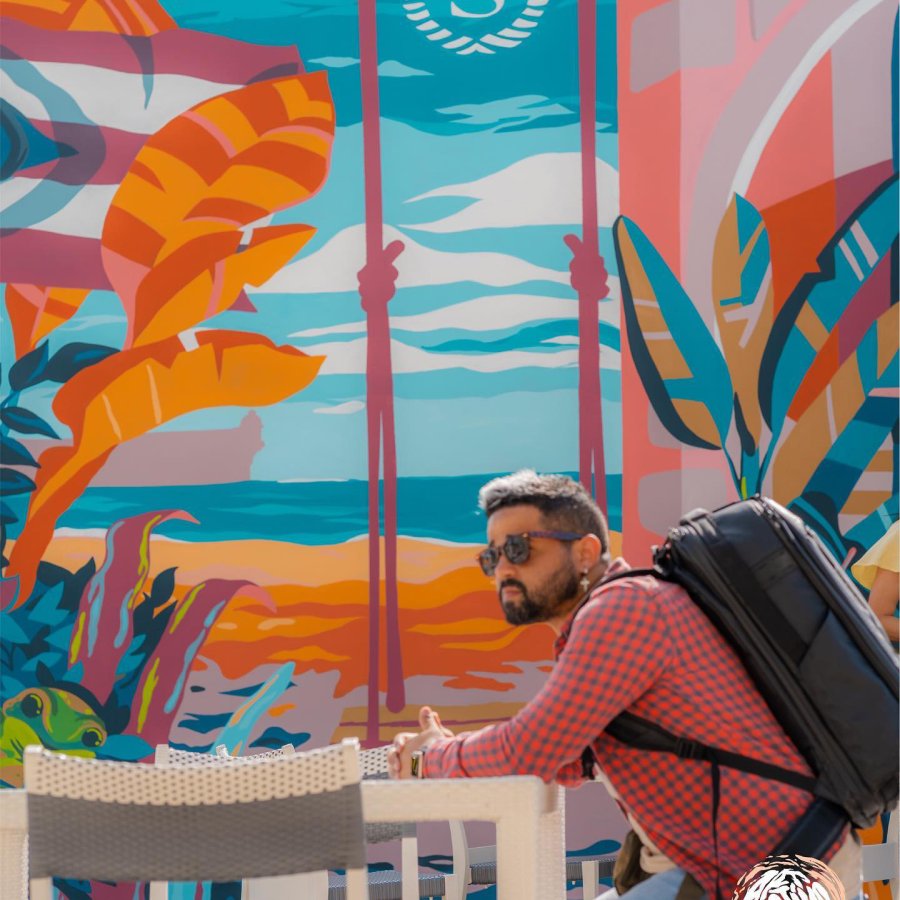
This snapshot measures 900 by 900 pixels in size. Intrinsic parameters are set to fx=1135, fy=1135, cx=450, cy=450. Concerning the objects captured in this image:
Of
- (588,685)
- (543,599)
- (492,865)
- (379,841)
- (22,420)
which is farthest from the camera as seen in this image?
(22,420)

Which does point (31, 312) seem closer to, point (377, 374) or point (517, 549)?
point (377, 374)

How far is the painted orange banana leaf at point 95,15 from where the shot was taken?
322 cm

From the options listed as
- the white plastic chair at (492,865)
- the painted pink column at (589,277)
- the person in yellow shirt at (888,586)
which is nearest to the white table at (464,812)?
the white plastic chair at (492,865)

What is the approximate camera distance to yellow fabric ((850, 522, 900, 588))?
2.79 m

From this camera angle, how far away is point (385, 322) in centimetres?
330

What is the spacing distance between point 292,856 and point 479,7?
283 centimetres

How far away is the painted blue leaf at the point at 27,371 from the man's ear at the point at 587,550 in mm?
2072

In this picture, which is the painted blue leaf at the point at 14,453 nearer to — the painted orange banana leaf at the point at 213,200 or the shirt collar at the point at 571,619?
the painted orange banana leaf at the point at 213,200

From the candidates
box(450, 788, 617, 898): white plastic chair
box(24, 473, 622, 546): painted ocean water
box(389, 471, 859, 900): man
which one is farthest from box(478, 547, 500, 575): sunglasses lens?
box(24, 473, 622, 546): painted ocean water

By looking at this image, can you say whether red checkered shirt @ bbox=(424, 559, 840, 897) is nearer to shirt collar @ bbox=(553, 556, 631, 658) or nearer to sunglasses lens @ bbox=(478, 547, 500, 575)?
shirt collar @ bbox=(553, 556, 631, 658)

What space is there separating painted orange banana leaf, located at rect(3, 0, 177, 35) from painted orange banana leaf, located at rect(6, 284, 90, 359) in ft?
2.46

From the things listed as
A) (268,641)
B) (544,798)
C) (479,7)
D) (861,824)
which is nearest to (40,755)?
(544,798)

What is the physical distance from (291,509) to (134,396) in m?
0.55

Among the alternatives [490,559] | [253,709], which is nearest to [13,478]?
[253,709]
